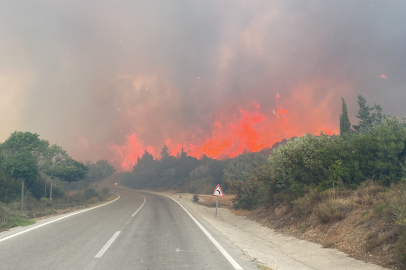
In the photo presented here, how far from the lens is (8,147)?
2617 cm

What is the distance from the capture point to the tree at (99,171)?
79.0 m

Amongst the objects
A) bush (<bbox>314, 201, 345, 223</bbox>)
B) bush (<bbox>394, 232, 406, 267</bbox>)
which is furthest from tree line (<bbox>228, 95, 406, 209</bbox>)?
A: bush (<bbox>394, 232, 406, 267</bbox>)

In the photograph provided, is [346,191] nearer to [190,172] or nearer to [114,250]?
[114,250]

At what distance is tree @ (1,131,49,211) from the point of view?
2400 cm

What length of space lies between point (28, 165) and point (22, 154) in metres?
1.28

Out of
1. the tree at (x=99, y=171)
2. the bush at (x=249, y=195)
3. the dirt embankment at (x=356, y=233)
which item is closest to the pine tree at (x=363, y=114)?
the bush at (x=249, y=195)

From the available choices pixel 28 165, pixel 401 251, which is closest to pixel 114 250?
pixel 401 251

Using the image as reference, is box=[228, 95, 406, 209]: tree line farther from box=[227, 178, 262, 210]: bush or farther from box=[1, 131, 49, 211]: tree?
box=[1, 131, 49, 211]: tree

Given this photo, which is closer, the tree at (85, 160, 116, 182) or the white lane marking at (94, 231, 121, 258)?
the white lane marking at (94, 231, 121, 258)

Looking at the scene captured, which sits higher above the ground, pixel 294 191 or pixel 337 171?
pixel 337 171

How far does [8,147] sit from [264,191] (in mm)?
26656

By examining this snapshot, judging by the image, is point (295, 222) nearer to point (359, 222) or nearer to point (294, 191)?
point (294, 191)

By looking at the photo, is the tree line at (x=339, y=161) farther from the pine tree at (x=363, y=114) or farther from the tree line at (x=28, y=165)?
the pine tree at (x=363, y=114)

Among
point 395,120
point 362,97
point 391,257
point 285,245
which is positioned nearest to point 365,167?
point 395,120
